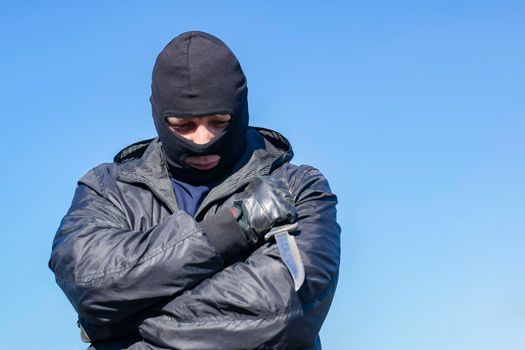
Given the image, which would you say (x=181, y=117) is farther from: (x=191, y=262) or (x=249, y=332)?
(x=249, y=332)

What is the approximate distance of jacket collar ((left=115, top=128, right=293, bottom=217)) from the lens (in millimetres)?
5109

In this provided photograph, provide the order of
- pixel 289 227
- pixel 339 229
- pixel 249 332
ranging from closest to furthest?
pixel 249 332 → pixel 289 227 → pixel 339 229

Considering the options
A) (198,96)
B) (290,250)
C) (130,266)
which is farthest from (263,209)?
(198,96)

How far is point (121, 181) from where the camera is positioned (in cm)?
525

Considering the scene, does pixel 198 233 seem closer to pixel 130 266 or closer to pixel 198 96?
pixel 130 266

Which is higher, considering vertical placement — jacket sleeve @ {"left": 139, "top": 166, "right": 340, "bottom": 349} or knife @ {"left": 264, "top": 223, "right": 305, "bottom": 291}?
knife @ {"left": 264, "top": 223, "right": 305, "bottom": 291}

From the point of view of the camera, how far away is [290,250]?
179 inches

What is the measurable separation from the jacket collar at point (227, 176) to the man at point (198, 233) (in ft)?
0.03

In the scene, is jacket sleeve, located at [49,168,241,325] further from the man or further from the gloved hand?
the gloved hand

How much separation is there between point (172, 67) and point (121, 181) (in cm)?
81

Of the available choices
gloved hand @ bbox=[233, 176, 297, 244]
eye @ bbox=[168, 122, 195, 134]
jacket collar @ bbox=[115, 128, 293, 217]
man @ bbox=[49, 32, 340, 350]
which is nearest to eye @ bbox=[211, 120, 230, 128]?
man @ bbox=[49, 32, 340, 350]

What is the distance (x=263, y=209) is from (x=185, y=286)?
24.5 inches

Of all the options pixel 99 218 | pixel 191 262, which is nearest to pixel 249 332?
pixel 191 262

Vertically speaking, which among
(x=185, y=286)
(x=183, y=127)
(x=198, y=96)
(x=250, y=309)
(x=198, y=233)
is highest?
(x=198, y=96)
